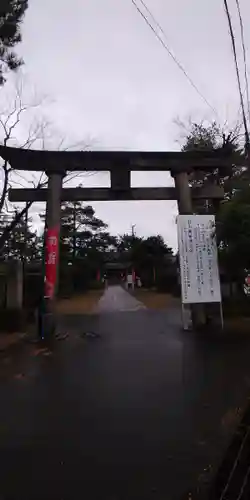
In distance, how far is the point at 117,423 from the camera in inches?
210

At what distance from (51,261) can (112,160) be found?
3349 mm

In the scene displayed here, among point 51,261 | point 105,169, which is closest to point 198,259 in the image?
point 105,169

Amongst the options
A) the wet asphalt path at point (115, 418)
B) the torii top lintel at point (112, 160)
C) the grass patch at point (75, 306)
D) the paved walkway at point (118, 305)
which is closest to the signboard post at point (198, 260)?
the torii top lintel at point (112, 160)

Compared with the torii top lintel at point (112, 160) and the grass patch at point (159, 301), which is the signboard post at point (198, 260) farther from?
the grass patch at point (159, 301)

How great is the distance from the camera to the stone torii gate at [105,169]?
44.9 ft

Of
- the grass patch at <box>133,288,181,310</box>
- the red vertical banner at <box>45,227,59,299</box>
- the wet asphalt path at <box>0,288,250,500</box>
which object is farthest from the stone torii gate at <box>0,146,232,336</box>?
the grass patch at <box>133,288,181,310</box>

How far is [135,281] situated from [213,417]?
5189 centimetres

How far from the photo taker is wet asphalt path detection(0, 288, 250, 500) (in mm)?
3852

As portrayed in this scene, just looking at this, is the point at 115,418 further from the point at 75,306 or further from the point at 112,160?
the point at 75,306

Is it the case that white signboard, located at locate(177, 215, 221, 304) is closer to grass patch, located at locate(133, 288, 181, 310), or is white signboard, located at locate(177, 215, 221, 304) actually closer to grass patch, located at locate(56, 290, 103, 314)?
grass patch, located at locate(56, 290, 103, 314)

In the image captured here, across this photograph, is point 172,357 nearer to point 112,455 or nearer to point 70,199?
point 112,455

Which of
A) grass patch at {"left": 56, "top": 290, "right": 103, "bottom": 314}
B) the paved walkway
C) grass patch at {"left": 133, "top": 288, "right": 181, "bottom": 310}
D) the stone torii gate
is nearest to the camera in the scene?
the stone torii gate

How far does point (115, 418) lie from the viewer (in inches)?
218

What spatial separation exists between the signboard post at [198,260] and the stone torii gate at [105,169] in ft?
2.26
